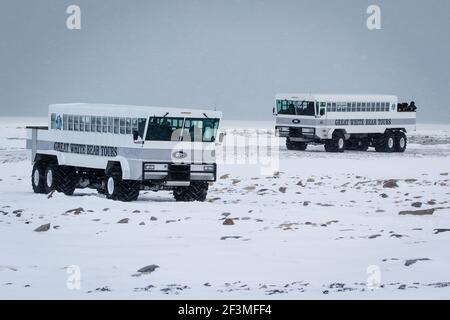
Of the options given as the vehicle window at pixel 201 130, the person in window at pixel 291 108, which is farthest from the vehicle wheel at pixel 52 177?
the person in window at pixel 291 108

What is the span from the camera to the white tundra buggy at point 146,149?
106 ft

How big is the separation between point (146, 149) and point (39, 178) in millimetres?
5720

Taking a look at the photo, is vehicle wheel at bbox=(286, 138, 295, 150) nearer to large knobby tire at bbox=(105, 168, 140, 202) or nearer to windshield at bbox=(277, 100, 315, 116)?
windshield at bbox=(277, 100, 315, 116)

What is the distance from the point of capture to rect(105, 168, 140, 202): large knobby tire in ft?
108

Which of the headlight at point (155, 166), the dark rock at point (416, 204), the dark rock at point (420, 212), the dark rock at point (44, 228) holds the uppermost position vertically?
the headlight at point (155, 166)

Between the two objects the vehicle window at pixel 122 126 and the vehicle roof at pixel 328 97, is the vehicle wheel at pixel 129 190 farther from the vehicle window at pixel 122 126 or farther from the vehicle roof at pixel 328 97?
the vehicle roof at pixel 328 97

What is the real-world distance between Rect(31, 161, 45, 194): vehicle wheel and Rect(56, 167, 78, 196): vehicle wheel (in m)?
1.05

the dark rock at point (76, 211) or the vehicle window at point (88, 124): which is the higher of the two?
the vehicle window at point (88, 124)

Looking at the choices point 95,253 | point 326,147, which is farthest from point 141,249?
point 326,147

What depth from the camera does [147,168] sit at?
3216 cm

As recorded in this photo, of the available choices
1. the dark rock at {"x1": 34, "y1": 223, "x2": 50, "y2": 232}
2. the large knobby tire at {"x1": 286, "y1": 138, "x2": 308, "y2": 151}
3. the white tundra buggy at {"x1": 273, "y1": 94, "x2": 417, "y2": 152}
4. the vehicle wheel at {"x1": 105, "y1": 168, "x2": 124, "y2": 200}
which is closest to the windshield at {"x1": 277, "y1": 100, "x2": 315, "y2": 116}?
the white tundra buggy at {"x1": 273, "y1": 94, "x2": 417, "y2": 152}

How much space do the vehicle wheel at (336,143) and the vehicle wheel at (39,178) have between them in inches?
1144
